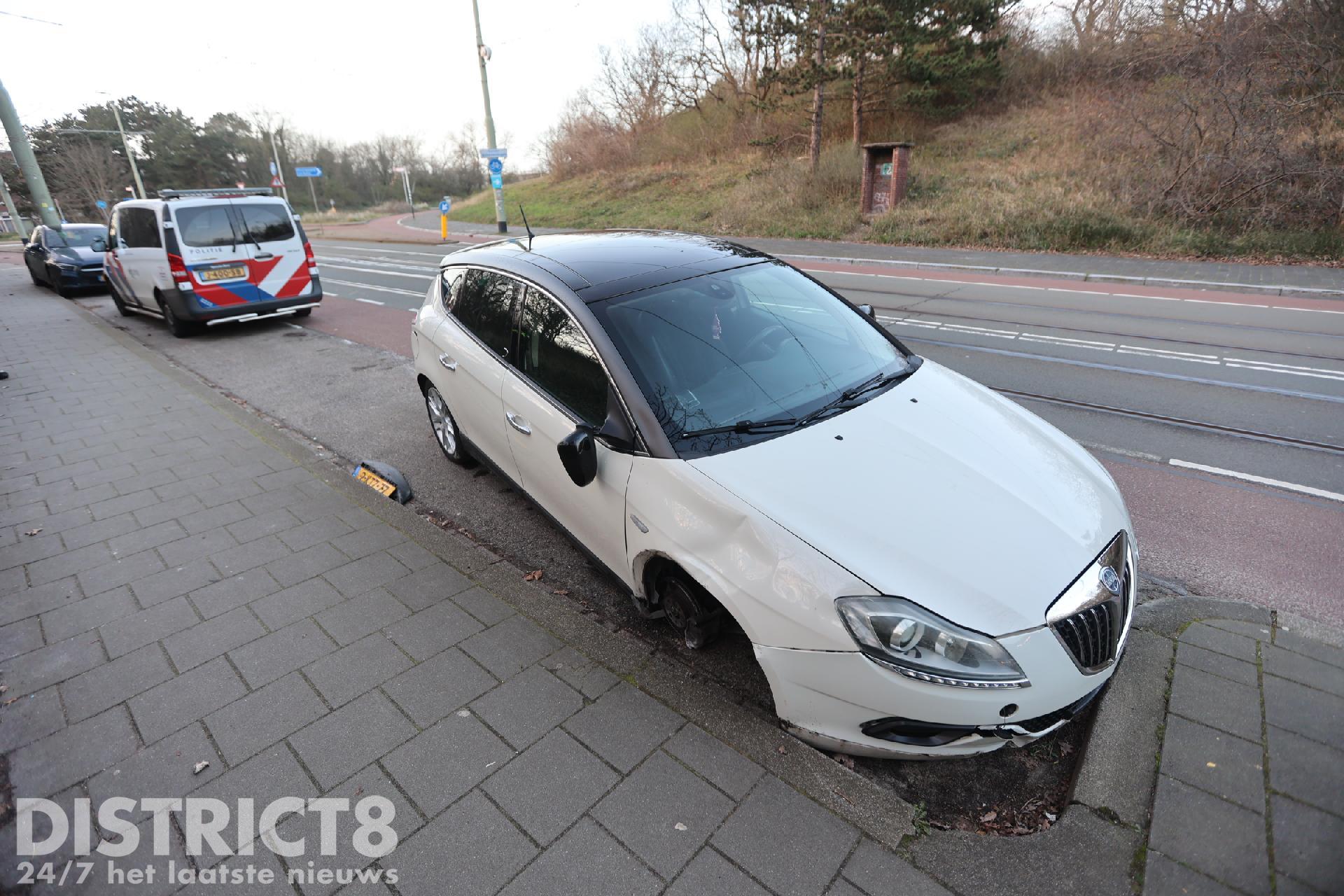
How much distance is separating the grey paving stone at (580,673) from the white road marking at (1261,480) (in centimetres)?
443

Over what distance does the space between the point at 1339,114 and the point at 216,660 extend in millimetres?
22516

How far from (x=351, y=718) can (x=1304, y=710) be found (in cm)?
355

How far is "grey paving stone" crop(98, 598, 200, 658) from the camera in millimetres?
3031

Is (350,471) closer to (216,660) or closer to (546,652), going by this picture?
(216,660)

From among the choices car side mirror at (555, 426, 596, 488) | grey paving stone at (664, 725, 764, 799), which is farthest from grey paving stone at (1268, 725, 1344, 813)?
car side mirror at (555, 426, 596, 488)

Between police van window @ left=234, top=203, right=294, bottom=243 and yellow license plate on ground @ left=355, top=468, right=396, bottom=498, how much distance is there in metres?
6.62

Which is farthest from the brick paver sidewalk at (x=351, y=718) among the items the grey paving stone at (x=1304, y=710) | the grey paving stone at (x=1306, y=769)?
the grey paving stone at (x=1304, y=710)

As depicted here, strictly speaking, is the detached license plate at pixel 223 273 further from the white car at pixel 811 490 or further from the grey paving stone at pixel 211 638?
the grey paving stone at pixel 211 638

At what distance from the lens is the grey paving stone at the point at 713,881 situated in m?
1.90

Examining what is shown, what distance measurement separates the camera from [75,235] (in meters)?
15.0

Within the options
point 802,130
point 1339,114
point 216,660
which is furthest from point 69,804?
point 802,130

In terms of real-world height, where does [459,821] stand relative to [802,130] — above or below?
below

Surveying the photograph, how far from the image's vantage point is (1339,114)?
580 inches

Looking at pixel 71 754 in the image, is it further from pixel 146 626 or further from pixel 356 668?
pixel 356 668
